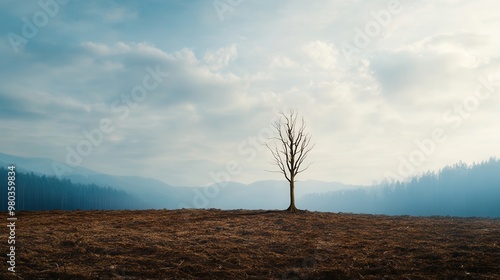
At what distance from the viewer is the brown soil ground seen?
28.6 ft

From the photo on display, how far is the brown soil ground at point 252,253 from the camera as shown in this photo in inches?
343

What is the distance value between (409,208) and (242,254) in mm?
207818

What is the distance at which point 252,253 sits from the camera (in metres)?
11.2

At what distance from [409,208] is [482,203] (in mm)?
36924

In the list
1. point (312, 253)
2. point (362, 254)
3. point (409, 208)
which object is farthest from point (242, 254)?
point (409, 208)

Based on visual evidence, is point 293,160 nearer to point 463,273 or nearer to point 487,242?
point 487,242

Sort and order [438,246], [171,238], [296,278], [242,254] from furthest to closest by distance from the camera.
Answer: [171,238], [438,246], [242,254], [296,278]

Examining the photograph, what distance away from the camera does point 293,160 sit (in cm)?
3034

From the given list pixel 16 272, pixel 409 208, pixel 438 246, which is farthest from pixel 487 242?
pixel 409 208

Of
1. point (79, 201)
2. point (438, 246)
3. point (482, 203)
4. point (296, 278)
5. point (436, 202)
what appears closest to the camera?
point (296, 278)

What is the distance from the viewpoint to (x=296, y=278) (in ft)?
27.5

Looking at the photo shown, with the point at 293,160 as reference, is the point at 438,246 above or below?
below

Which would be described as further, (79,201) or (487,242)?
(79,201)

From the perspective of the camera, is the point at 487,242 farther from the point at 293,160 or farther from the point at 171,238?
the point at 293,160
